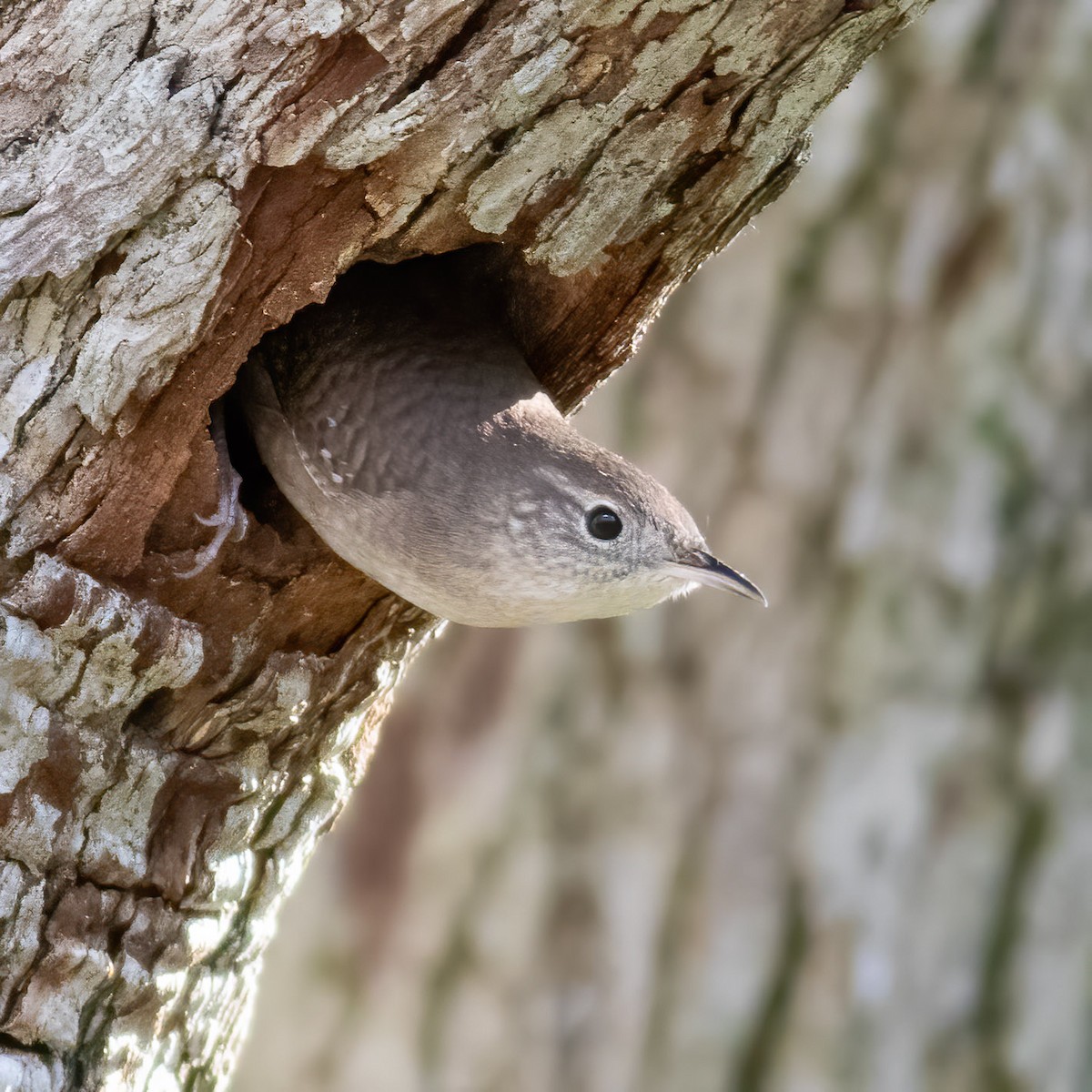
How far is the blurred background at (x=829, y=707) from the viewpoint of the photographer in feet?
16.9

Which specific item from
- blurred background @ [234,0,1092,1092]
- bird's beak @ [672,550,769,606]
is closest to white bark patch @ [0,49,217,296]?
bird's beak @ [672,550,769,606]

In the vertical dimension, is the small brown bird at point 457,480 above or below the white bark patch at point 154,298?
below

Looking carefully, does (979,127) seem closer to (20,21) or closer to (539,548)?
(539,548)

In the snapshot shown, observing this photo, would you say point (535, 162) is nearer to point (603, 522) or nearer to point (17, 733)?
point (603, 522)

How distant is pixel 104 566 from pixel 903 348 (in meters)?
3.67

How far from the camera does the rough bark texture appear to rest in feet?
6.71

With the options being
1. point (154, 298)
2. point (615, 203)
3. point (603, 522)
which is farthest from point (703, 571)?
point (154, 298)

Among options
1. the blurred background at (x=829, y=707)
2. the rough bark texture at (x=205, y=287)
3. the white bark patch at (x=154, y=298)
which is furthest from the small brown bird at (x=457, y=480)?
the blurred background at (x=829, y=707)

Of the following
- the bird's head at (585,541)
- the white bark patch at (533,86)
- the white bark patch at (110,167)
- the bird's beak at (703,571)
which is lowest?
the bird's beak at (703,571)

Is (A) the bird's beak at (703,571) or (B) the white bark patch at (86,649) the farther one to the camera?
(A) the bird's beak at (703,571)

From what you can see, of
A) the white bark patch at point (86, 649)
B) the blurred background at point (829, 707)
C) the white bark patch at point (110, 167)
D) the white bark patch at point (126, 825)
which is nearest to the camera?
the white bark patch at point (110, 167)

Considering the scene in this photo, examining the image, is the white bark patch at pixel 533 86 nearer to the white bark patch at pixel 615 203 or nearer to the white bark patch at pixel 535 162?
the white bark patch at pixel 535 162

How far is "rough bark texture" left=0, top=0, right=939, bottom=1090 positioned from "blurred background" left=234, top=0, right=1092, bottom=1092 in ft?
9.29

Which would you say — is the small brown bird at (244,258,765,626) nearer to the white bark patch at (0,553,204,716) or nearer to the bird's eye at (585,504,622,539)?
the bird's eye at (585,504,622,539)
